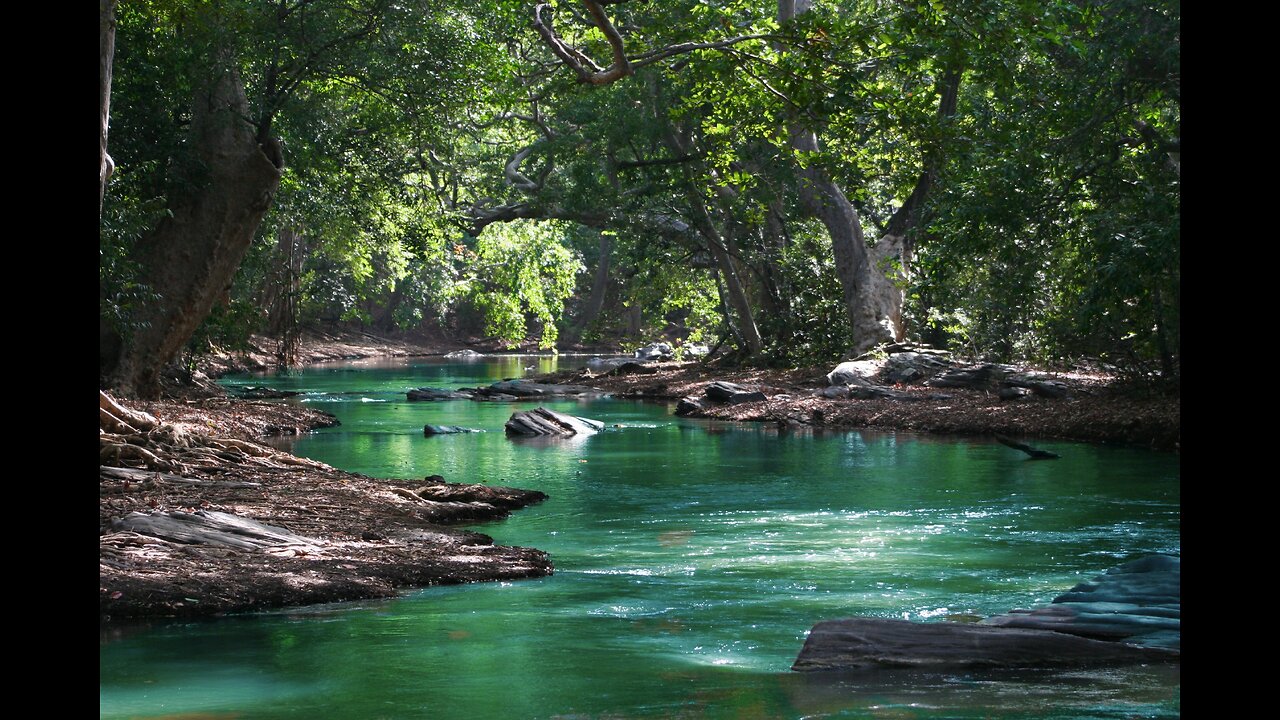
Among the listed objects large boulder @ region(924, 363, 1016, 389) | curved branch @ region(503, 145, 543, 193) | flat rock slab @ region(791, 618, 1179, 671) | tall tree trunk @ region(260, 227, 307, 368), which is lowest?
flat rock slab @ region(791, 618, 1179, 671)

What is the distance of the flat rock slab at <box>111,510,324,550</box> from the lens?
883 cm

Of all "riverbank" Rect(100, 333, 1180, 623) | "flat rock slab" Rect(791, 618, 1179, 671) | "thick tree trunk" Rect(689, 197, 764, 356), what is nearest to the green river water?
"flat rock slab" Rect(791, 618, 1179, 671)

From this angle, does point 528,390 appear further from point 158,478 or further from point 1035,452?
point 158,478

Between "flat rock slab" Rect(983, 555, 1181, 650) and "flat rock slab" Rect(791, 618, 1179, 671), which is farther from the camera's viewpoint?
"flat rock slab" Rect(983, 555, 1181, 650)

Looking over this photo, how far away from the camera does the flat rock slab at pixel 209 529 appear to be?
8828 millimetres

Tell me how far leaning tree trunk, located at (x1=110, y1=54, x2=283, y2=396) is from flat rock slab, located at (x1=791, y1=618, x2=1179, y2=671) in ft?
49.2

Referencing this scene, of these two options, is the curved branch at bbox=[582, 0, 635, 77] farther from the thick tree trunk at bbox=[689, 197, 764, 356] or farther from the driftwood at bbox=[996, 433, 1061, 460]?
the thick tree trunk at bbox=[689, 197, 764, 356]

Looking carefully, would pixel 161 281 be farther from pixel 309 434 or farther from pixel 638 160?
pixel 638 160

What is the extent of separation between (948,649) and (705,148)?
24.6m

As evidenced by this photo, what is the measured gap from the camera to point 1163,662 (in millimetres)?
6375

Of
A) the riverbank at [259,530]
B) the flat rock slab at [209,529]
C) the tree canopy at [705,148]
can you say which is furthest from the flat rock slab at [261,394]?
the flat rock slab at [209,529]

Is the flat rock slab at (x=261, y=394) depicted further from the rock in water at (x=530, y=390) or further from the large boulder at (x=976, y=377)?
the large boulder at (x=976, y=377)
